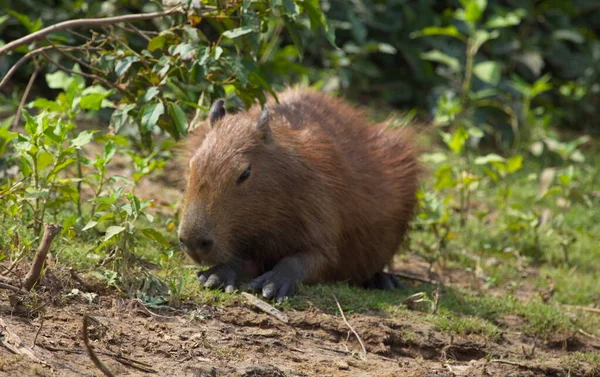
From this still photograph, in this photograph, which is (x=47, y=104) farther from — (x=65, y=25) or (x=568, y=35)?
(x=568, y=35)

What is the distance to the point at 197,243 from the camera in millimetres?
4676

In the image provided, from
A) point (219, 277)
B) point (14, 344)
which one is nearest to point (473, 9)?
point (219, 277)

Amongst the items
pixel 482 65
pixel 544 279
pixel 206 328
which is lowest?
pixel 544 279

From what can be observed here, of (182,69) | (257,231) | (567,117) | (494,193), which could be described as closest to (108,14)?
(182,69)

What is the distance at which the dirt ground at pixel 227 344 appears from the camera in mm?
3625

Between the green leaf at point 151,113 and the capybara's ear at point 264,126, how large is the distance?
Result: 0.55m

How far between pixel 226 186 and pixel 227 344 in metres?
1.12

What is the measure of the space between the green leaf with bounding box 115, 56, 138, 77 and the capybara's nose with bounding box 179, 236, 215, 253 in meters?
1.06

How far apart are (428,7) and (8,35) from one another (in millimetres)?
4138

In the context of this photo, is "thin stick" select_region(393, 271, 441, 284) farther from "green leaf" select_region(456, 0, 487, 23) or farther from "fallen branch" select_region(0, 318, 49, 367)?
"fallen branch" select_region(0, 318, 49, 367)

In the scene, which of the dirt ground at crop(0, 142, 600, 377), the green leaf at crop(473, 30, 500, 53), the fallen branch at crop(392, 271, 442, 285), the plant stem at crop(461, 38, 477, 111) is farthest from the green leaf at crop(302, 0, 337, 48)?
the plant stem at crop(461, 38, 477, 111)

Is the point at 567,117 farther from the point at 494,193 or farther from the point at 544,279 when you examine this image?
the point at 544,279

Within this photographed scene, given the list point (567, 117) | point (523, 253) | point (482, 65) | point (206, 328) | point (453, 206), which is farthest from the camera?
point (567, 117)

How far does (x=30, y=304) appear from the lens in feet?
12.7
